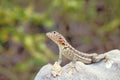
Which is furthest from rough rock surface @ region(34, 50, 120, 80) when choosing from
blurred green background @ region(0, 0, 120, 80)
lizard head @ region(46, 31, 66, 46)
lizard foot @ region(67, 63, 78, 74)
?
blurred green background @ region(0, 0, 120, 80)

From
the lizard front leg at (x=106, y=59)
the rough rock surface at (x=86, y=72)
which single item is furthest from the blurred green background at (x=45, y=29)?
the rough rock surface at (x=86, y=72)

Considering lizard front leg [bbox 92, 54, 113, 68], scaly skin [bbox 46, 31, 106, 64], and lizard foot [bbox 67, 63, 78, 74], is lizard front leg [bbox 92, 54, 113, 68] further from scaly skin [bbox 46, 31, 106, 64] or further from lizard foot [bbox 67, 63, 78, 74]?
lizard foot [bbox 67, 63, 78, 74]

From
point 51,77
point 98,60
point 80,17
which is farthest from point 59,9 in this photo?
point 51,77

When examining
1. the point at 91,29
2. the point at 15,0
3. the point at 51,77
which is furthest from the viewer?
the point at 91,29

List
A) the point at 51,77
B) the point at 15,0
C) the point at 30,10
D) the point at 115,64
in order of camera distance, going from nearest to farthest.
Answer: the point at 51,77 < the point at 115,64 < the point at 30,10 < the point at 15,0

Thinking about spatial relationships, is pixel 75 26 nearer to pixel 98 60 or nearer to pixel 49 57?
pixel 49 57

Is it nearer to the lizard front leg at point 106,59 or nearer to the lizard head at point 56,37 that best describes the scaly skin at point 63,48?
the lizard head at point 56,37

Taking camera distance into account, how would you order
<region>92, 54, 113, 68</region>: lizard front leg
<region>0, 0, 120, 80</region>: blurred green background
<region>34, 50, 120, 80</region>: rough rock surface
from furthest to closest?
<region>0, 0, 120, 80</region>: blurred green background
<region>92, 54, 113, 68</region>: lizard front leg
<region>34, 50, 120, 80</region>: rough rock surface
